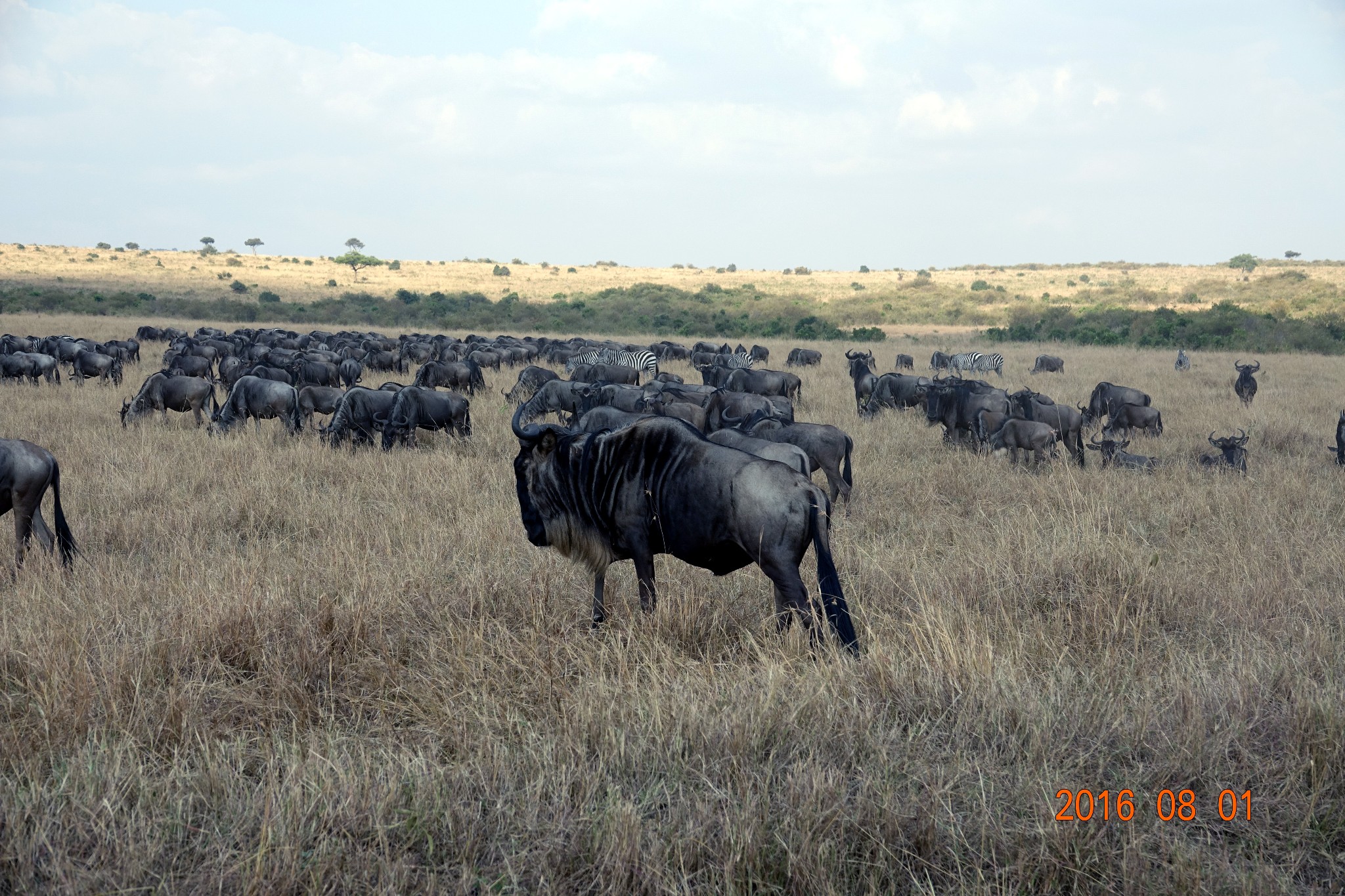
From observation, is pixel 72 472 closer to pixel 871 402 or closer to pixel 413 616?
pixel 413 616

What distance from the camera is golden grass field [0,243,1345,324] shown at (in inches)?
2183

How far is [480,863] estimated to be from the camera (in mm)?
2424

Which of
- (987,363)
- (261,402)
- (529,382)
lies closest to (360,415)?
(261,402)

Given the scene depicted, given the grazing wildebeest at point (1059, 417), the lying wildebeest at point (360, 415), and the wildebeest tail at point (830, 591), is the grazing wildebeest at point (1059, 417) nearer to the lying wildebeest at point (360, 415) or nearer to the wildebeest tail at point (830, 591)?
the wildebeest tail at point (830, 591)

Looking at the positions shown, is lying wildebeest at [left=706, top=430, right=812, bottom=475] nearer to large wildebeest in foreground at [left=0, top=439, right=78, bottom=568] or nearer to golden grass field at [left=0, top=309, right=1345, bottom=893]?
golden grass field at [left=0, top=309, right=1345, bottom=893]

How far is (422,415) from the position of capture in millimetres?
11492

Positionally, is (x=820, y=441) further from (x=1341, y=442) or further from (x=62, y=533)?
(x=1341, y=442)

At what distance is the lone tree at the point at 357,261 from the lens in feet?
267

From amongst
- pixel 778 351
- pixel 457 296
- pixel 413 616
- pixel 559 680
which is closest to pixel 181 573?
pixel 413 616

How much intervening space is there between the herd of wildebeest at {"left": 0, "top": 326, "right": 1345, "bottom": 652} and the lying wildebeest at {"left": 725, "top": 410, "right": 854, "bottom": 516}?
19 mm

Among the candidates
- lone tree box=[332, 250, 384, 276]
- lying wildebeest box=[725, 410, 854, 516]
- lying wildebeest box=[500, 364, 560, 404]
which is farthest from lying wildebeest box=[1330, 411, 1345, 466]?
lone tree box=[332, 250, 384, 276]

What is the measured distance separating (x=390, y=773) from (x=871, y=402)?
12472 millimetres

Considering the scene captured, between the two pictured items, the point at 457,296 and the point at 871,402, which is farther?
the point at 457,296
